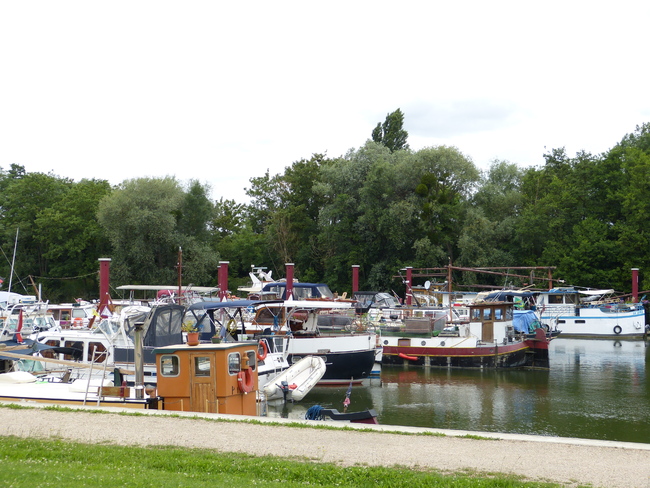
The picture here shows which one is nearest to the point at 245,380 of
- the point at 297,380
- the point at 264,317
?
the point at 297,380

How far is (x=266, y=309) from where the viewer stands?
1331 inches

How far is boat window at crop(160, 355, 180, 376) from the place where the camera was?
17438 mm

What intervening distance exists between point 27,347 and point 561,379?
926 inches

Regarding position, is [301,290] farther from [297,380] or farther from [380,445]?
[380,445]

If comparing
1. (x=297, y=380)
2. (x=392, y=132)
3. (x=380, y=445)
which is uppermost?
(x=392, y=132)

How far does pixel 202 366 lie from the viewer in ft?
57.4

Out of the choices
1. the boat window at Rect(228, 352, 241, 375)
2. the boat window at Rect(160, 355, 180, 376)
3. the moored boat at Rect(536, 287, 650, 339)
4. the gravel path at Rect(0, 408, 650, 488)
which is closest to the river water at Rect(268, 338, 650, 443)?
the boat window at Rect(228, 352, 241, 375)

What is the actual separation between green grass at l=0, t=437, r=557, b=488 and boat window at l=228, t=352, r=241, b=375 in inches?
237

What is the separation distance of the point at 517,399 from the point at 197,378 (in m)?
15.4

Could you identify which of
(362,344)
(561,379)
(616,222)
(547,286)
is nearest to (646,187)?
(616,222)

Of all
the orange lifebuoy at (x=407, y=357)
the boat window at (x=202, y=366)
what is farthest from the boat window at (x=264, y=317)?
the boat window at (x=202, y=366)

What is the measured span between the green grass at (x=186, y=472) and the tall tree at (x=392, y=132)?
7029 centimetres

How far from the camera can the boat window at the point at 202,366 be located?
17.4 meters

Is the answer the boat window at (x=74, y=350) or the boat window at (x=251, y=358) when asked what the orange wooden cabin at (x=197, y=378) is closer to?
the boat window at (x=251, y=358)
